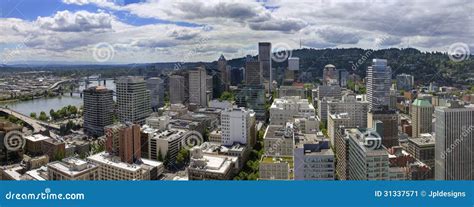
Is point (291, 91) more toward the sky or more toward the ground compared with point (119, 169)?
more toward the sky

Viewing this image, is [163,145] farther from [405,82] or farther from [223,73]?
[405,82]

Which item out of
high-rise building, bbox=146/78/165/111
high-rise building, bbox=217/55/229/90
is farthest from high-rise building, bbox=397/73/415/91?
high-rise building, bbox=146/78/165/111

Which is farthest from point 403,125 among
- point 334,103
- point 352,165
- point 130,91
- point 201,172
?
point 130,91

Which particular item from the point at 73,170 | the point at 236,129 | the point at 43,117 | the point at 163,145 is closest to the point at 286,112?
the point at 236,129

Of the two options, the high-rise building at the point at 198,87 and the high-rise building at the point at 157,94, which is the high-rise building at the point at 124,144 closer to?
the high-rise building at the point at 157,94

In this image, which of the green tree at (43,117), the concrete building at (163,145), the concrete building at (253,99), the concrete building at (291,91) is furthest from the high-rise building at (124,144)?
the concrete building at (291,91)

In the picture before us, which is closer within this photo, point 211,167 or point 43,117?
point 211,167
